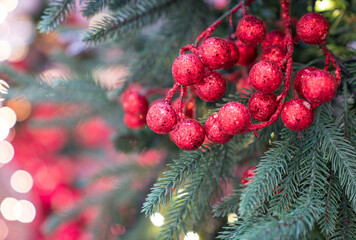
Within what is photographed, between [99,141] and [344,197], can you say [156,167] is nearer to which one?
[344,197]

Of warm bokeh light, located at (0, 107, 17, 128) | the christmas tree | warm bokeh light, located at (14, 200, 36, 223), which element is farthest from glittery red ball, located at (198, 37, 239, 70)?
warm bokeh light, located at (14, 200, 36, 223)

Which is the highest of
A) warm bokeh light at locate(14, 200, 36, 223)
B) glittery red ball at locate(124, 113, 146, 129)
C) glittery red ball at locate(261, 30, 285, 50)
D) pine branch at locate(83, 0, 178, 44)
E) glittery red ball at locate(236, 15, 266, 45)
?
pine branch at locate(83, 0, 178, 44)

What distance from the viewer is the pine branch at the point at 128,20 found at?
0.42m

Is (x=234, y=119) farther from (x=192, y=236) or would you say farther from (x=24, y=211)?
(x=24, y=211)

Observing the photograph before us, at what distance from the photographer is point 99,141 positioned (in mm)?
1306

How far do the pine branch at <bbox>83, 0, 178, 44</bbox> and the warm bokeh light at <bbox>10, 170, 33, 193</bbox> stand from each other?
0.73 metres

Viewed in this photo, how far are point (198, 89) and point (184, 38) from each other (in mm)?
244

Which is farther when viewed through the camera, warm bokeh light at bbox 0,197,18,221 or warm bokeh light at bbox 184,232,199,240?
warm bokeh light at bbox 0,197,18,221

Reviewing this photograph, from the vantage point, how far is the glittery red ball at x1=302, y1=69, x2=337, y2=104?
27 centimetres

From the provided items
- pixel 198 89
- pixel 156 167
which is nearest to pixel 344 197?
pixel 198 89

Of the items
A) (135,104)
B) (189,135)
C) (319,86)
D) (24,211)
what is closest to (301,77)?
(319,86)

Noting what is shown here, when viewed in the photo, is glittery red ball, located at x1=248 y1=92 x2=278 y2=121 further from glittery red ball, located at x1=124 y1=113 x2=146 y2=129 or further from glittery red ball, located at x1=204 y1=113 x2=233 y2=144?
glittery red ball, located at x1=124 y1=113 x2=146 y2=129

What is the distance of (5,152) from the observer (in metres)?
0.97

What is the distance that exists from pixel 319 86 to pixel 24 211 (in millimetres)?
977
